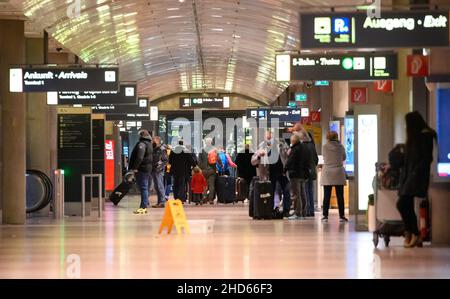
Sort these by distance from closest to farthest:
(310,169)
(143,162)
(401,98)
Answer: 1. (401,98)
2. (310,169)
3. (143,162)

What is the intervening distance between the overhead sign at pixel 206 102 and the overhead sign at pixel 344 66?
23.8 m

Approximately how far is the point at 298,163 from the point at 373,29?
724cm

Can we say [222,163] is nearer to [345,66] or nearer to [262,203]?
[262,203]

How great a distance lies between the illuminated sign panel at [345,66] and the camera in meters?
17.0

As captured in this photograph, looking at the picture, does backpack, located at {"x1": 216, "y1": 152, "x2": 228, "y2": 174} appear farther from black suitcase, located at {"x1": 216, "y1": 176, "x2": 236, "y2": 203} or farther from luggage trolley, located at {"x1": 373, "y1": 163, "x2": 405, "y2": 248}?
luggage trolley, located at {"x1": 373, "y1": 163, "x2": 405, "y2": 248}

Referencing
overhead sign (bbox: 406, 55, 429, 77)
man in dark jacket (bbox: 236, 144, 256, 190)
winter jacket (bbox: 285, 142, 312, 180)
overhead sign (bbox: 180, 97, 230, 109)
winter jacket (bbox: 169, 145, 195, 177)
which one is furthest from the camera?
overhead sign (bbox: 180, 97, 230, 109)

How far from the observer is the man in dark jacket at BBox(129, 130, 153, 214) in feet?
78.5

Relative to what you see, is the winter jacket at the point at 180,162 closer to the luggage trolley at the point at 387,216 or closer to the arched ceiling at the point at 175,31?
the arched ceiling at the point at 175,31

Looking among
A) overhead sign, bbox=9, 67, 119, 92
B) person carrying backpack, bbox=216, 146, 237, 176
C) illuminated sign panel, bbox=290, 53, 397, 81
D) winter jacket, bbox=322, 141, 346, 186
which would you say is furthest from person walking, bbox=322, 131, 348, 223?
person carrying backpack, bbox=216, 146, 237, 176

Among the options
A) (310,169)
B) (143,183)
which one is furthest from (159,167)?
(310,169)

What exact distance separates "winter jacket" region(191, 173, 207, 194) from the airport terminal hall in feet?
0.18

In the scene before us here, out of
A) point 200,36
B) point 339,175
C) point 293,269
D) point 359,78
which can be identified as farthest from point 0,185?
point 200,36

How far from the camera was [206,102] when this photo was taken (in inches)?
1662

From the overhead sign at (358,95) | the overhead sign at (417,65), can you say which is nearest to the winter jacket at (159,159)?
the overhead sign at (358,95)
